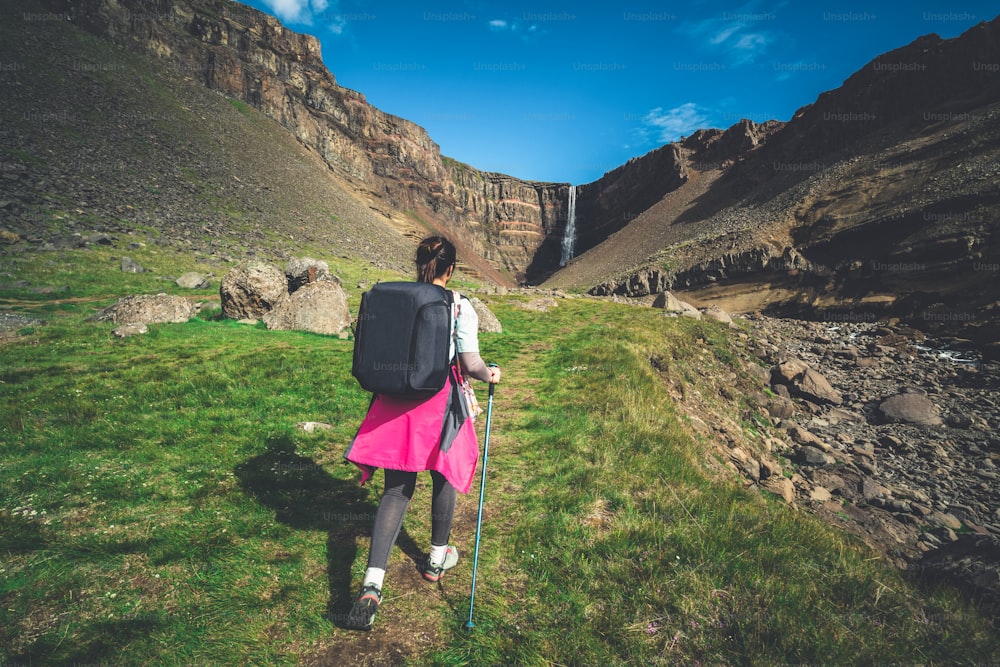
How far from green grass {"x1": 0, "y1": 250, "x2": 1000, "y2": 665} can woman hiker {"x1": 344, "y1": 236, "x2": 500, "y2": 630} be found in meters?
0.53

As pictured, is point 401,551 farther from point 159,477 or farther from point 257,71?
point 257,71

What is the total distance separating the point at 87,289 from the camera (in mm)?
18656

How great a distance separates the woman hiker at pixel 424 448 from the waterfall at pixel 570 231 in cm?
13262

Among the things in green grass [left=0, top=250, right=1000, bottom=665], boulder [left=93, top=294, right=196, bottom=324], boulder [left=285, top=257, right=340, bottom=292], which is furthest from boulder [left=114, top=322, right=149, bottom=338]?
boulder [left=285, top=257, right=340, bottom=292]

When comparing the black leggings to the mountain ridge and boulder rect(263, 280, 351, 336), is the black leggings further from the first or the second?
the mountain ridge

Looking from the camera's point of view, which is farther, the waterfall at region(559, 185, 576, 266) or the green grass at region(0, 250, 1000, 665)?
the waterfall at region(559, 185, 576, 266)

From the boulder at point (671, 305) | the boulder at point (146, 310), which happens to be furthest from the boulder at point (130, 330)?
the boulder at point (671, 305)

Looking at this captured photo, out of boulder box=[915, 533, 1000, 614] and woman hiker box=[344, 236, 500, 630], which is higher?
woman hiker box=[344, 236, 500, 630]

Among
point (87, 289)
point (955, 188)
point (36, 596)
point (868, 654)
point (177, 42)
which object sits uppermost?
point (177, 42)

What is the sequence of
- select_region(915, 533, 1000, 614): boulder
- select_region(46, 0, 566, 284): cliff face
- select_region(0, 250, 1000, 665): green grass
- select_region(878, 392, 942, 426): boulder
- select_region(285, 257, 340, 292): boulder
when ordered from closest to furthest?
select_region(0, 250, 1000, 665): green grass → select_region(915, 533, 1000, 614): boulder → select_region(878, 392, 942, 426): boulder → select_region(285, 257, 340, 292): boulder → select_region(46, 0, 566, 284): cliff face

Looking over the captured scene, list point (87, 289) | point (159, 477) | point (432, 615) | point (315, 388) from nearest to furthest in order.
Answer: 1. point (432, 615)
2. point (159, 477)
3. point (315, 388)
4. point (87, 289)

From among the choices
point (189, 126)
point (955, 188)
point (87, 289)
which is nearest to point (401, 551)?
point (87, 289)

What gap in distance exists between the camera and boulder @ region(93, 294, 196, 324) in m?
14.2

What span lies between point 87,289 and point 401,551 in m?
24.5
